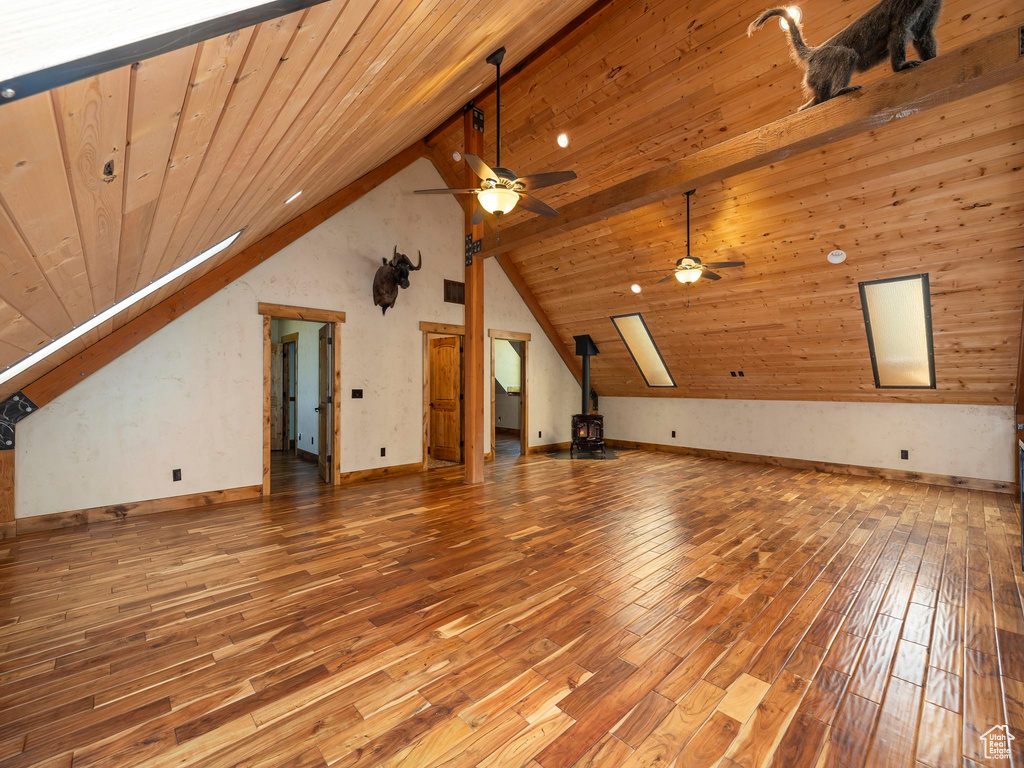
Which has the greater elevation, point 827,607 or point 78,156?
point 78,156

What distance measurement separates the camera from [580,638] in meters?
2.50

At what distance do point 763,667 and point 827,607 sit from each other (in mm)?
934

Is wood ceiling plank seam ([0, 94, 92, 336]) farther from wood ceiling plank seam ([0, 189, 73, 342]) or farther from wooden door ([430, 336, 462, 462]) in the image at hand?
wooden door ([430, 336, 462, 462])

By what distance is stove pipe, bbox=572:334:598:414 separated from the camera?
8688 mm

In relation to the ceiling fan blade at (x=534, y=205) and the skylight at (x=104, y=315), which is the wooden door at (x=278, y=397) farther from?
the ceiling fan blade at (x=534, y=205)

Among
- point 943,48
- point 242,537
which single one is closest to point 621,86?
point 943,48

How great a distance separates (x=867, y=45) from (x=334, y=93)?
3424 millimetres

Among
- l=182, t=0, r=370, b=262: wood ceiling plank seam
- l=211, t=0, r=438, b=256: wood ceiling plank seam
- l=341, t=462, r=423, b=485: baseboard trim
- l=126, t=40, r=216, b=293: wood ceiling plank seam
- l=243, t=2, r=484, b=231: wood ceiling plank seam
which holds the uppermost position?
l=243, t=2, r=484, b=231: wood ceiling plank seam

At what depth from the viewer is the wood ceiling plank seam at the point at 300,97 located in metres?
1.42

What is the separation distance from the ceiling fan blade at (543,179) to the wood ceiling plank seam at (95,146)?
2734 mm

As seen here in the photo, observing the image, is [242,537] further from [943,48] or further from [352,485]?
[943,48]

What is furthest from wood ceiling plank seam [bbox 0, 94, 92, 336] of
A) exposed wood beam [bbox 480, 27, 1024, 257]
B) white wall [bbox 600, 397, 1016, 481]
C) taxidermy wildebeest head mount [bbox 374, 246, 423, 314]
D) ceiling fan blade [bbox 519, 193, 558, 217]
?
white wall [bbox 600, 397, 1016, 481]

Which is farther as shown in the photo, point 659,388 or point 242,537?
point 659,388

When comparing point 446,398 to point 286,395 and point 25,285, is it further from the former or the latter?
point 25,285
